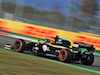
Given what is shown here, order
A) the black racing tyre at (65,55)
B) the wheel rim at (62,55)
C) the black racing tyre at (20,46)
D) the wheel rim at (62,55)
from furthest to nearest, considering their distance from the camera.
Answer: the black racing tyre at (20,46)
the wheel rim at (62,55)
the wheel rim at (62,55)
the black racing tyre at (65,55)

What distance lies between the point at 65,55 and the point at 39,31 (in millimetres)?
9651

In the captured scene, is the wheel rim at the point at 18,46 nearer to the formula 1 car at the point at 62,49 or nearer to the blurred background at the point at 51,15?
the formula 1 car at the point at 62,49

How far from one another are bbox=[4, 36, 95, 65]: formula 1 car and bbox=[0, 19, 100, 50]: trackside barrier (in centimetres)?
761

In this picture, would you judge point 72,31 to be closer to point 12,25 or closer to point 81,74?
point 12,25

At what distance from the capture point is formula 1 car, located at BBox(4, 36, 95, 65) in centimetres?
781

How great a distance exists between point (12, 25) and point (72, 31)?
18.2ft

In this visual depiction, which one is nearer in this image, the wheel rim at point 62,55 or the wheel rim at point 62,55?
the wheel rim at point 62,55

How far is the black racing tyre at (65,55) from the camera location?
294 inches

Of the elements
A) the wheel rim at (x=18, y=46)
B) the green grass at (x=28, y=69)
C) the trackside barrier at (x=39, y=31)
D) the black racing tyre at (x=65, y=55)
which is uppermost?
the trackside barrier at (x=39, y=31)

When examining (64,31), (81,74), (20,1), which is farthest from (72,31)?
(81,74)

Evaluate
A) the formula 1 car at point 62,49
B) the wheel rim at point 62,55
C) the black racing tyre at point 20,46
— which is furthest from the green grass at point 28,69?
the black racing tyre at point 20,46

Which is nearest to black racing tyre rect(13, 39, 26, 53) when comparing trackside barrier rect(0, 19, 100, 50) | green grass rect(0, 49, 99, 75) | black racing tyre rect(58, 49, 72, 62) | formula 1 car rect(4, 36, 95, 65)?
formula 1 car rect(4, 36, 95, 65)

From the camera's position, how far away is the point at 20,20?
1864 centimetres

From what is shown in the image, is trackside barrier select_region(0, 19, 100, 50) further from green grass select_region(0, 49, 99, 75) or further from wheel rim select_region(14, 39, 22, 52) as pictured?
green grass select_region(0, 49, 99, 75)
